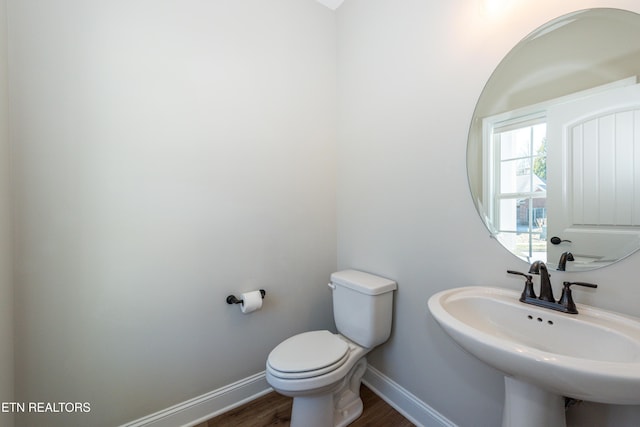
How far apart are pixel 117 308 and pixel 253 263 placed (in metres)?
0.68

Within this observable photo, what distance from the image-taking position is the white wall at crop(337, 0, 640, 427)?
1028 mm

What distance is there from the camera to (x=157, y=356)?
4.30ft

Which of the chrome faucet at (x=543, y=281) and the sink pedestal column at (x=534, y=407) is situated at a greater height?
the chrome faucet at (x=543, y=281)

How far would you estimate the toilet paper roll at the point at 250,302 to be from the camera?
1461mm

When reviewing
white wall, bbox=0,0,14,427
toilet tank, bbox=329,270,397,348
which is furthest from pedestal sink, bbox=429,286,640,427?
white wall, bbox=0,0,14,427

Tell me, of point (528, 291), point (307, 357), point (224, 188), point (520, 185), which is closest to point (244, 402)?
point (307, 357)

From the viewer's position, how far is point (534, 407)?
0.79 meters

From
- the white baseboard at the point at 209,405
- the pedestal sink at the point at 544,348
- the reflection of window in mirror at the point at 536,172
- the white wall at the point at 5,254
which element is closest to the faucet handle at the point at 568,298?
the pedestal sink at the point at 544,348

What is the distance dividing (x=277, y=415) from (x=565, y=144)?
1875 millimetres

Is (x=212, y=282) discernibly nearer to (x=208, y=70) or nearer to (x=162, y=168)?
(x=162, y=168)

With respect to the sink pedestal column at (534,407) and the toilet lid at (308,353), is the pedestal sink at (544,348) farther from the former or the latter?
the toilet lid at (308,353)

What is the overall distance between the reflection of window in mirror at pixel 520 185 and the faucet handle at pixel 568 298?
0.14m

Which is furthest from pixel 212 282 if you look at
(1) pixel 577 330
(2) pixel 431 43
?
(2) pixel 431 43

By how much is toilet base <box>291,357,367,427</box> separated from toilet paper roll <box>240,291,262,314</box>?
1.65ft
